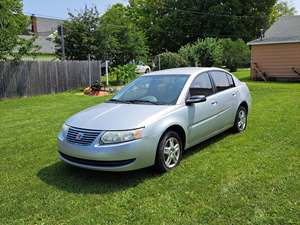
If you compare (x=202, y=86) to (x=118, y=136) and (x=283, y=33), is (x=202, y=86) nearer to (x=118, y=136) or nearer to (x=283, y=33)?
(x=118, y=136)

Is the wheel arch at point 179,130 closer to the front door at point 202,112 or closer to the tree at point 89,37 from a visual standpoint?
the front door at point 202,112

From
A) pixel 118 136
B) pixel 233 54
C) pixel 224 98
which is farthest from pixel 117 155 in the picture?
pixel 233 54

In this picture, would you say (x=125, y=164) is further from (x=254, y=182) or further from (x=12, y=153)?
(x=12, y=153)

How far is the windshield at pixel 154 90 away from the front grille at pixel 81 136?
118cm

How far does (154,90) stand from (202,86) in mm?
878

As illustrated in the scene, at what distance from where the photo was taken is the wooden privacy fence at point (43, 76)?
54.4ft

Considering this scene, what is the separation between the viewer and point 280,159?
18.0 ft

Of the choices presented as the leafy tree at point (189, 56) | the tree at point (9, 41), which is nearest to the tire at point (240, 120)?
the tree at point (9, 41)

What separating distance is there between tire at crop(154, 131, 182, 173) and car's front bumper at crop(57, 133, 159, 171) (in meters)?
0.12

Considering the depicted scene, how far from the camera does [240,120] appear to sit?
24.0ft

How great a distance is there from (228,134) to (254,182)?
2703mm

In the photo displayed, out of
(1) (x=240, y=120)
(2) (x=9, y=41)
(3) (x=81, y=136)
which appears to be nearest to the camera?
(3) (x=81, y=136)

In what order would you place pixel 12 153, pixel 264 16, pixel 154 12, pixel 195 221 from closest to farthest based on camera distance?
pixel 195 221
pixel 12 153
pixel 264 16
pixel 154 12

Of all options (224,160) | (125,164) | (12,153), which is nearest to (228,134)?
(224,160)
